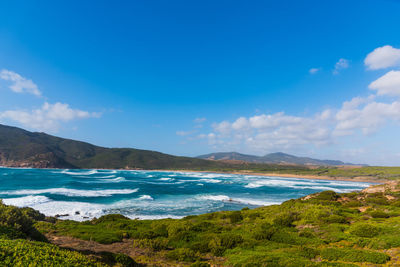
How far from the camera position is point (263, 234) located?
12.8 meters

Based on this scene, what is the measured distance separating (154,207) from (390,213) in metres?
30.4

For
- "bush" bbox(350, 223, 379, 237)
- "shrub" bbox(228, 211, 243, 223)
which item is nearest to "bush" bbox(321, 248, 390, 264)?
"bush" bbox(350, 223, 379, 237)

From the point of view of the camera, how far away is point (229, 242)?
11609 millimetres

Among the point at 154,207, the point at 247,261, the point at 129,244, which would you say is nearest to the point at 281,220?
the point at 247,261

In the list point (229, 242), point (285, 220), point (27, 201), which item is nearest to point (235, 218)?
point (285, 220)

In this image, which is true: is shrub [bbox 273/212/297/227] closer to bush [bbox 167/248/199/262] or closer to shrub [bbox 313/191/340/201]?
bush [bbox 167/248/199/262]

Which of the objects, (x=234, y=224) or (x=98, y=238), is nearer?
(x=98, y=238)

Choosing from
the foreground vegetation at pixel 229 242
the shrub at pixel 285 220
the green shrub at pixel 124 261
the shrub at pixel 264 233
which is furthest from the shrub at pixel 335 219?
the green shrub at pixel 124 261

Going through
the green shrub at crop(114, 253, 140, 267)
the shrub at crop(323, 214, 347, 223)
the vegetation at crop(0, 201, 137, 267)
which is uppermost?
the vegetation at crop(0, 201, 137, 267)

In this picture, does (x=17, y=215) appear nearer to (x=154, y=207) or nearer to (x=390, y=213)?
(x=390, y=213)

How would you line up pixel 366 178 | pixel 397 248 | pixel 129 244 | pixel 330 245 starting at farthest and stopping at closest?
pixel 366 178 < pixel 129 244 < pixel 330 245 < pixel 397 248

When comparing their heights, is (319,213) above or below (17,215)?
below

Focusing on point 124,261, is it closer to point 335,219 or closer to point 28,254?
point 28,254

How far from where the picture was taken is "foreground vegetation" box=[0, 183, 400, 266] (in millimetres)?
6781
